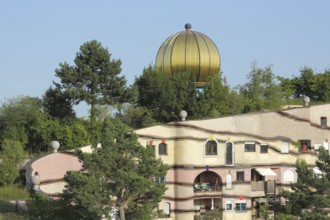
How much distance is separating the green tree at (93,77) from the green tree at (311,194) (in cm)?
1246

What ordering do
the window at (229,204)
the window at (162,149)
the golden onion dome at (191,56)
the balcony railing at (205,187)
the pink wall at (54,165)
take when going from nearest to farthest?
the pink wall at (54,165) → the window at (162,149) → the balcony railing at (205,187) → the window at (229,204) → the golden onion dome at (191,56)

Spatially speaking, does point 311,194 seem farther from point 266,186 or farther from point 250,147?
point 250,147

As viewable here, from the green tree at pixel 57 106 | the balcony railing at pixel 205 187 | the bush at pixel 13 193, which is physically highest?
the green tree at pixel 57 106

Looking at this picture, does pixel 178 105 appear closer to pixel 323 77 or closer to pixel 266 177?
pixel 266 177

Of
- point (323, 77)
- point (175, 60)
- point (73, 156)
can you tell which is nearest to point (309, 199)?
point (73, 156)

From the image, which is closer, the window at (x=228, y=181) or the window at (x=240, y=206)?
the window at (x=228, y=181)

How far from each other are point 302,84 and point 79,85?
86.1 feet

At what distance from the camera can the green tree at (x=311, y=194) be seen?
35.9 metres

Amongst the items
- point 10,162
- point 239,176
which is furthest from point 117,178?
point 239,176

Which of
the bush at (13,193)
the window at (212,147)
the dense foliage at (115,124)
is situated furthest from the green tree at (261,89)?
the bush at (13,193)

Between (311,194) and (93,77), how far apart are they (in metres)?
14.5

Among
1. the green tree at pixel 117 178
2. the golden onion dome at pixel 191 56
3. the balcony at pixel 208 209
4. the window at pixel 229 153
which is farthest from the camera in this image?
the golden onion dome at pixel 191 56

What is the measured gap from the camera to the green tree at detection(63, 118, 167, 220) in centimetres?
2984

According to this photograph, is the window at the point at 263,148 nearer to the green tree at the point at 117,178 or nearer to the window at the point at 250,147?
the window at the point at 250,147
